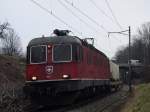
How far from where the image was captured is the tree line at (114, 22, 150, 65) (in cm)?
12558

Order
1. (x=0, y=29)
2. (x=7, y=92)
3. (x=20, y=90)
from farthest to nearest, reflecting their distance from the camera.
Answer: (x=0, y=29) → (x=20, y=90) → (x=7, y=92)

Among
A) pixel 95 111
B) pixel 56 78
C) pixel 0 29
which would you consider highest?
pixel 0 29

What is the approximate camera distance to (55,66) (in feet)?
80.4

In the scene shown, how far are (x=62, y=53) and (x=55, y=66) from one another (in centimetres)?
82

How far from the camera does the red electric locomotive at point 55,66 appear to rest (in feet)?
78.5

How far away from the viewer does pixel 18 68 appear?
4062 centimetres

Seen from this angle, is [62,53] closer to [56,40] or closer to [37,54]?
[56,40]

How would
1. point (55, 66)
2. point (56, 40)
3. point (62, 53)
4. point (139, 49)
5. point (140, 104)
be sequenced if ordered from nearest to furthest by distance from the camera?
1. point (140, 104)
2. point (55, 66)
3. point (62, 53)
4. point (56, 40)
5. point (139, 49)

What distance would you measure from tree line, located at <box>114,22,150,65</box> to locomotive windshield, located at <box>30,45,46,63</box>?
92.6 metres

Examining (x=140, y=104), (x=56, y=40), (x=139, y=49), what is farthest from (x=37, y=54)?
(x=139, y=49)

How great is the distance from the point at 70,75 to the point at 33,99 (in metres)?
2.28

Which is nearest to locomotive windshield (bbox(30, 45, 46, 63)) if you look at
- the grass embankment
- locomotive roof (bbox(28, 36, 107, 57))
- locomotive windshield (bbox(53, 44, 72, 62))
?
locomotive roof (bbox(28, 36, 107, 57))

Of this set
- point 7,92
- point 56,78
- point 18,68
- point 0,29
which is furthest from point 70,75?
point 0,29

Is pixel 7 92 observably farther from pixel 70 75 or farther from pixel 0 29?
pixel 0 29
